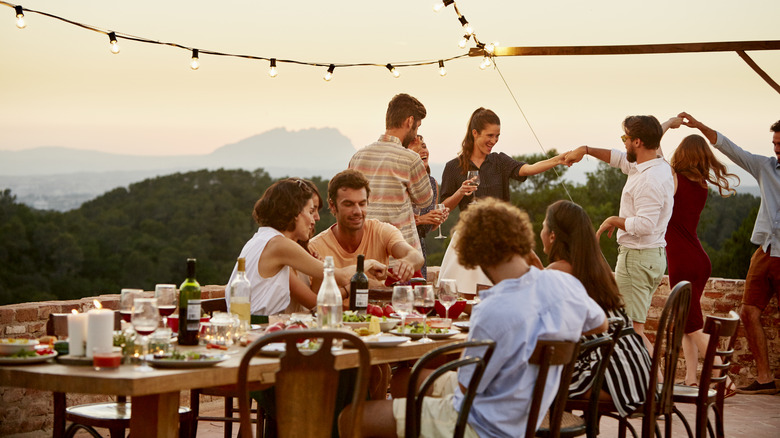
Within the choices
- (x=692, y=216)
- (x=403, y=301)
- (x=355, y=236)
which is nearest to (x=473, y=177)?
(x=355, y=236)

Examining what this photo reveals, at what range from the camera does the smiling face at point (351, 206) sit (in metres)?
4.48

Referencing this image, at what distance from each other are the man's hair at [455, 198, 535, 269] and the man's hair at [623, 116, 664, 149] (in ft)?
9.17

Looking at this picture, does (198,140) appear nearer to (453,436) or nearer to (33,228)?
(33,228)

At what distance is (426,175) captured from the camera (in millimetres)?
5375

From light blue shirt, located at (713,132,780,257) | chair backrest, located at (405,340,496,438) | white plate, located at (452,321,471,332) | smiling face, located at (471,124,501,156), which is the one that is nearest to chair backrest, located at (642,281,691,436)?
white plate, located at (452,321,471,332)

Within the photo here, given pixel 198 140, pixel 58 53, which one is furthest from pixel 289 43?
pixel 198 140

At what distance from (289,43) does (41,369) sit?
32.4 ft

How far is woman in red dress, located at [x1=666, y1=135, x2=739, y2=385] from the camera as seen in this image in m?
5.84

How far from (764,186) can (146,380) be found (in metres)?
5.19

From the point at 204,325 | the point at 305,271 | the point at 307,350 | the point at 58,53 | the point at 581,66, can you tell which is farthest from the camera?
the point at 58,53

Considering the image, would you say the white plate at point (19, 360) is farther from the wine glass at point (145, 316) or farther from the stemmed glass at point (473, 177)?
the stemmed glass at point (473, 177)

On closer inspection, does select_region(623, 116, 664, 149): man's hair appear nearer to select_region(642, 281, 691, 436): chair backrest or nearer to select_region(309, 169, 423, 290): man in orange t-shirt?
select_region(309, 169, 423, 290): man in orange t-shirt

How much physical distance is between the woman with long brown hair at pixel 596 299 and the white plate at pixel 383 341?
2.56ft

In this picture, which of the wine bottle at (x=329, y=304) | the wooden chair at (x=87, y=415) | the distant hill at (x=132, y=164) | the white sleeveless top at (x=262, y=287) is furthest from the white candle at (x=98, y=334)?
the distant hill at (x=132, y=164)
